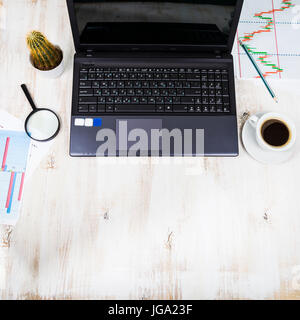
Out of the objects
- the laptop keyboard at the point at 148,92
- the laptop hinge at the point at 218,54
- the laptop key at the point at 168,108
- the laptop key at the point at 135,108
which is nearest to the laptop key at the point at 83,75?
the laptop keyboard at the point at 148,92

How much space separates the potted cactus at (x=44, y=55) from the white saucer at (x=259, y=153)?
502mm

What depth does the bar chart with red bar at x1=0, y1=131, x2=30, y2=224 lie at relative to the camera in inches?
30.1

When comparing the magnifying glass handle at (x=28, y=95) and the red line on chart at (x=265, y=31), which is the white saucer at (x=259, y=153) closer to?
the red line on chart at (x=265, y=31)

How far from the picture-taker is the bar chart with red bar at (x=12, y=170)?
77cm

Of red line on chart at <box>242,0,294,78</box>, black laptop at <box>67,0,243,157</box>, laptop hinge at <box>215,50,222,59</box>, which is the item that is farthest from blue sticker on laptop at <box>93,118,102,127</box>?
red line on chart at <box>242,0,294,78</box>

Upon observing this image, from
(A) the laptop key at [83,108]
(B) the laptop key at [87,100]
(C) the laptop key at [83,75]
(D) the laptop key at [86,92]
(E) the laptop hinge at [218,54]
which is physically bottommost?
(A) the laptop key at [83,108]

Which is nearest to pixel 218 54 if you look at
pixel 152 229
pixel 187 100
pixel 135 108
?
pixel 187 100

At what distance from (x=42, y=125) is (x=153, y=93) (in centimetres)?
29

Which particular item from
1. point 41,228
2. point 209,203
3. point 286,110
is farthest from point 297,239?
point 41,228

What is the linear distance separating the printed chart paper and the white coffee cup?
0.16 m

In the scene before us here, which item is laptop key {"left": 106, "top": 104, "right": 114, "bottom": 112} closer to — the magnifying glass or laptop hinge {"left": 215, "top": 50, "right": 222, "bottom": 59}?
the magnifying glass

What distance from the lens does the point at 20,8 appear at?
894 millimetres

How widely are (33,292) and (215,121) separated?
1.91 feet

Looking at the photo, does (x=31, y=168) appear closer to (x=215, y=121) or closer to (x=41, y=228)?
(x=41, y=228)
